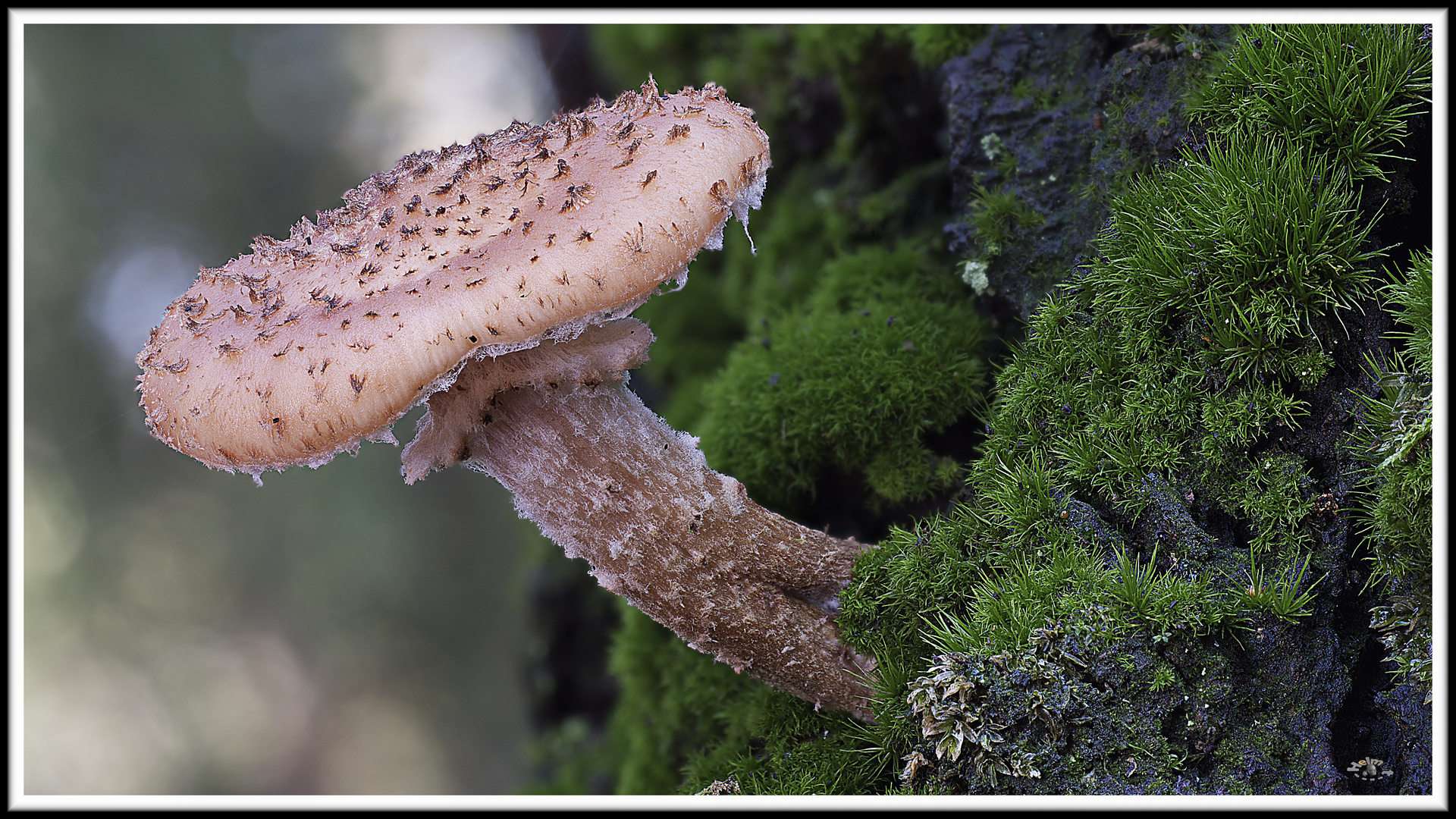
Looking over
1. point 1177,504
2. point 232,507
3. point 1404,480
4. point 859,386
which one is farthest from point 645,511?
point 232,507

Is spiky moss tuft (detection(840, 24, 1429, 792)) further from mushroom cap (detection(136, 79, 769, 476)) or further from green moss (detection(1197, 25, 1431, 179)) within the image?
mushroom cap (detection(136, 79, 769, 476))

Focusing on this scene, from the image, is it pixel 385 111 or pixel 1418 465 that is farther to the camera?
pixel 385 111

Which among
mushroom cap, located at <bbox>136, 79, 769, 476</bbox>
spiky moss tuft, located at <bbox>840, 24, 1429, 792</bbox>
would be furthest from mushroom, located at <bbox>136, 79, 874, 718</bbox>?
spiky moss tuft, located at <bbox>840, 24, 1429, 792</bbox>

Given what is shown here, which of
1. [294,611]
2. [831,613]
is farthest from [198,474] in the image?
[831,613]

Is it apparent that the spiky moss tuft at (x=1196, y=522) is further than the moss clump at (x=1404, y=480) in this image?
Yes

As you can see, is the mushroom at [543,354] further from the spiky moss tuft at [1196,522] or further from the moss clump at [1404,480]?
the moss clump at [1404,480]

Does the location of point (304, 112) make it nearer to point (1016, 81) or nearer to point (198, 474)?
point (198, 474)

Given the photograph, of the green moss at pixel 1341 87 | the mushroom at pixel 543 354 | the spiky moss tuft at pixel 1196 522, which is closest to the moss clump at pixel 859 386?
the mushroom at pixel 543 354
